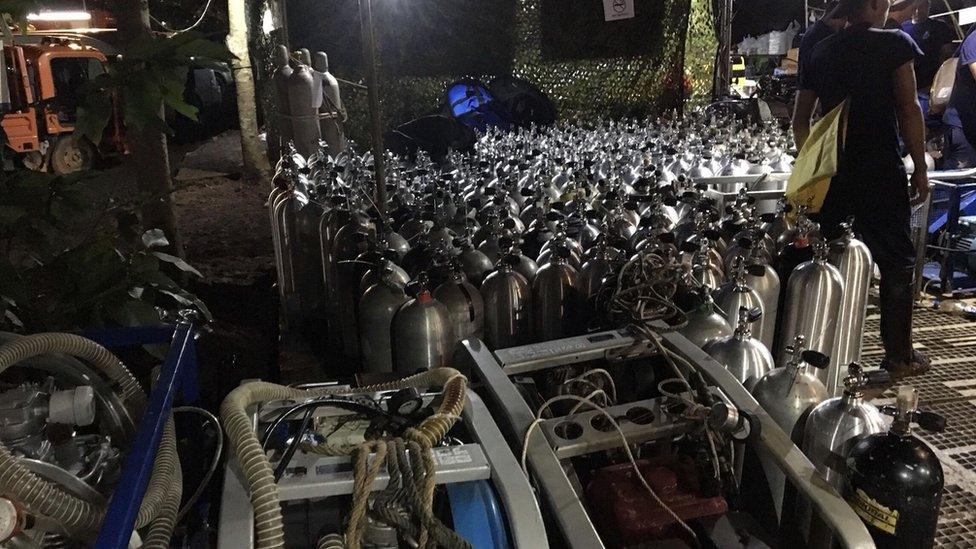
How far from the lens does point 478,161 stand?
5.03 metres

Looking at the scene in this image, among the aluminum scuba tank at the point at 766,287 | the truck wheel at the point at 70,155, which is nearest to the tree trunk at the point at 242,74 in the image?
the truck wheel at the point at 70,155

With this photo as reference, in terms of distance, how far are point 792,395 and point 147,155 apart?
385cm

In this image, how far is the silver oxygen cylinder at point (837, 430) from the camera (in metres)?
1.60

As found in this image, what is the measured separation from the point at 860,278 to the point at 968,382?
1.31 meters

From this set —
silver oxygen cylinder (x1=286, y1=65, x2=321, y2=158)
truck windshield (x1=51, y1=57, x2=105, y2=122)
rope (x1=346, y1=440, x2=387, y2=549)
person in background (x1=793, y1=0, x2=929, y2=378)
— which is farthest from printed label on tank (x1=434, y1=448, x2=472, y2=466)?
truck windshield (x1=51, y1=57, x2=105, y2=122)

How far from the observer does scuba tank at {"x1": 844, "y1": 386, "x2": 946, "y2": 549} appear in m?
1.41

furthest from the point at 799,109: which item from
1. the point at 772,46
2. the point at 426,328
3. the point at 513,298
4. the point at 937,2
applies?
the point at 772,46

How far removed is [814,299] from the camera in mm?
2760

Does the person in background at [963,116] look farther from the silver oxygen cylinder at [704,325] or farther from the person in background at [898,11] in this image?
the silver oxygen cylinder at [704,325]

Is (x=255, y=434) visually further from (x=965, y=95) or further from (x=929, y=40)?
(x=929, y=40)

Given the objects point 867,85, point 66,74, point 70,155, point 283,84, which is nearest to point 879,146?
point 867,85

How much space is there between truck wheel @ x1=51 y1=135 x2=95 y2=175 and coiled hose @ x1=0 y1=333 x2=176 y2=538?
10751 millimetres

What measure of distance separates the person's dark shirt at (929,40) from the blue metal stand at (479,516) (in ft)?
28.5

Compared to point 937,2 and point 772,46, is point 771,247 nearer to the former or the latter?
point 937,2
